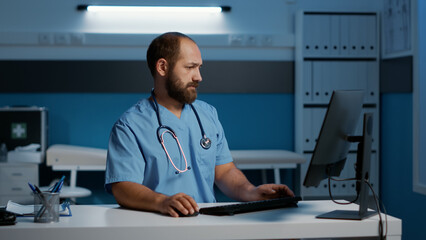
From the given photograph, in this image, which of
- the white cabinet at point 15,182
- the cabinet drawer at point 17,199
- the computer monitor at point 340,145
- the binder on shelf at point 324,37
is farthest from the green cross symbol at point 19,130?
the computer monitor at point 340,145

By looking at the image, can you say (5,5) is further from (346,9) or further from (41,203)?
(41,203)

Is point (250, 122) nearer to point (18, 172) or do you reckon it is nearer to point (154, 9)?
point (154, 9)

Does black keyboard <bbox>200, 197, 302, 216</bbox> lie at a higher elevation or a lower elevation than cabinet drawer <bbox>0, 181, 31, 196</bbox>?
higher

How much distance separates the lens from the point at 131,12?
4.24m

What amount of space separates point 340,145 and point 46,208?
0.84 m

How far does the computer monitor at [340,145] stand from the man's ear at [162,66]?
2.31 ft

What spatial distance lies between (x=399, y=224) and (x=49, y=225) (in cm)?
95

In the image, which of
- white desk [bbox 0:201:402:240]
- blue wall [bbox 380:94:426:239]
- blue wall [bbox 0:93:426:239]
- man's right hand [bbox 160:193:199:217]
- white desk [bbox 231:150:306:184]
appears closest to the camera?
white desk [bbox 0:201:402:240]

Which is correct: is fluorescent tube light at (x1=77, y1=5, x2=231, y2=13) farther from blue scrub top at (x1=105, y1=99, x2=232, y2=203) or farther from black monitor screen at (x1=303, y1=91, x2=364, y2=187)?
black monitor screen at (x1=303, y1=91, x2=364, y2=187)

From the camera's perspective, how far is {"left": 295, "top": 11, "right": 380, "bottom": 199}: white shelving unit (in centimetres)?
416

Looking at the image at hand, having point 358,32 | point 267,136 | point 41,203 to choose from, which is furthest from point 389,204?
point 41,203

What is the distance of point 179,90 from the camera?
1909mm

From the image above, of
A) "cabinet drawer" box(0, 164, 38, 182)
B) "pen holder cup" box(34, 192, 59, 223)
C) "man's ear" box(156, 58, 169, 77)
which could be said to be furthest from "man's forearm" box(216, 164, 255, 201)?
"cabinet drawer" box(0, 164, 38, 182)

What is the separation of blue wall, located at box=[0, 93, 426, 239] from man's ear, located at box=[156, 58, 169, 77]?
2307 millimetres
